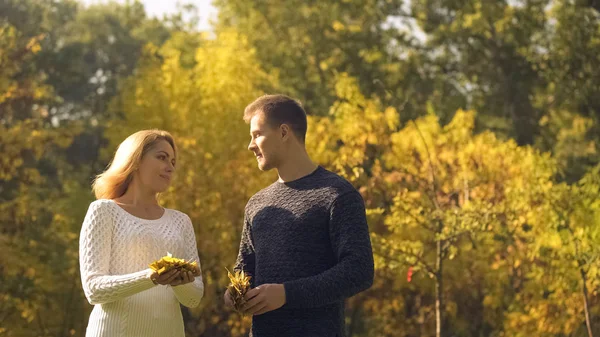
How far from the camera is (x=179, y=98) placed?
2405 cm

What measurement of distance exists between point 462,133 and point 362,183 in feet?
10.0

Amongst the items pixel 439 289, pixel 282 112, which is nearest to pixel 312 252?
pixel 282 112

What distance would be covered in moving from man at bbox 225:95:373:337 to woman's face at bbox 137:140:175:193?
0.53 metres

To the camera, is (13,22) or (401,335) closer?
(401,335)

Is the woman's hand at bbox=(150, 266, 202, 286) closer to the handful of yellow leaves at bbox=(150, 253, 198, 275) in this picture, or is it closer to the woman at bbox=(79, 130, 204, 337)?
the handful of yellow leaves at bbox=(150, 253, 198, 275)

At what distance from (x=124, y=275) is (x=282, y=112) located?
1079mm

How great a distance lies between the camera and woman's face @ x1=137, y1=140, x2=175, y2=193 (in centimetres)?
490

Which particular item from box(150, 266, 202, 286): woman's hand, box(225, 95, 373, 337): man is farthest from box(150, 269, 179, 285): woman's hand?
box(225, 95, 373, 337): man

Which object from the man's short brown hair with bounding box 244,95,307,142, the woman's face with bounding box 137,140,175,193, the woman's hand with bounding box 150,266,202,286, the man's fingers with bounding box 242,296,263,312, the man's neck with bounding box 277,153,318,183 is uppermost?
the man's short brown hair with bounding box 244,95,307,142

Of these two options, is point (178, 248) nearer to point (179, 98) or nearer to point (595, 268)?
point (595, 268)

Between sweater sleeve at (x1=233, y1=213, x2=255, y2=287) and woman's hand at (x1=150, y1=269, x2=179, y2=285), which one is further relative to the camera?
sweater sleeve at (x1=233, y1=213, x2=255, y2=287)

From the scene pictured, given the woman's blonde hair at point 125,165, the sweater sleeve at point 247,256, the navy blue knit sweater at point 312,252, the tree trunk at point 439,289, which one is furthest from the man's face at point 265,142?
the tree trunk at point 439,289

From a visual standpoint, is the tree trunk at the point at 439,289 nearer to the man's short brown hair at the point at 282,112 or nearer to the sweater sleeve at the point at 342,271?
the man's short brown hair at the point at 282,112

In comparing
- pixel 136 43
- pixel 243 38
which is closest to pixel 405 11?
pixel 243 38
